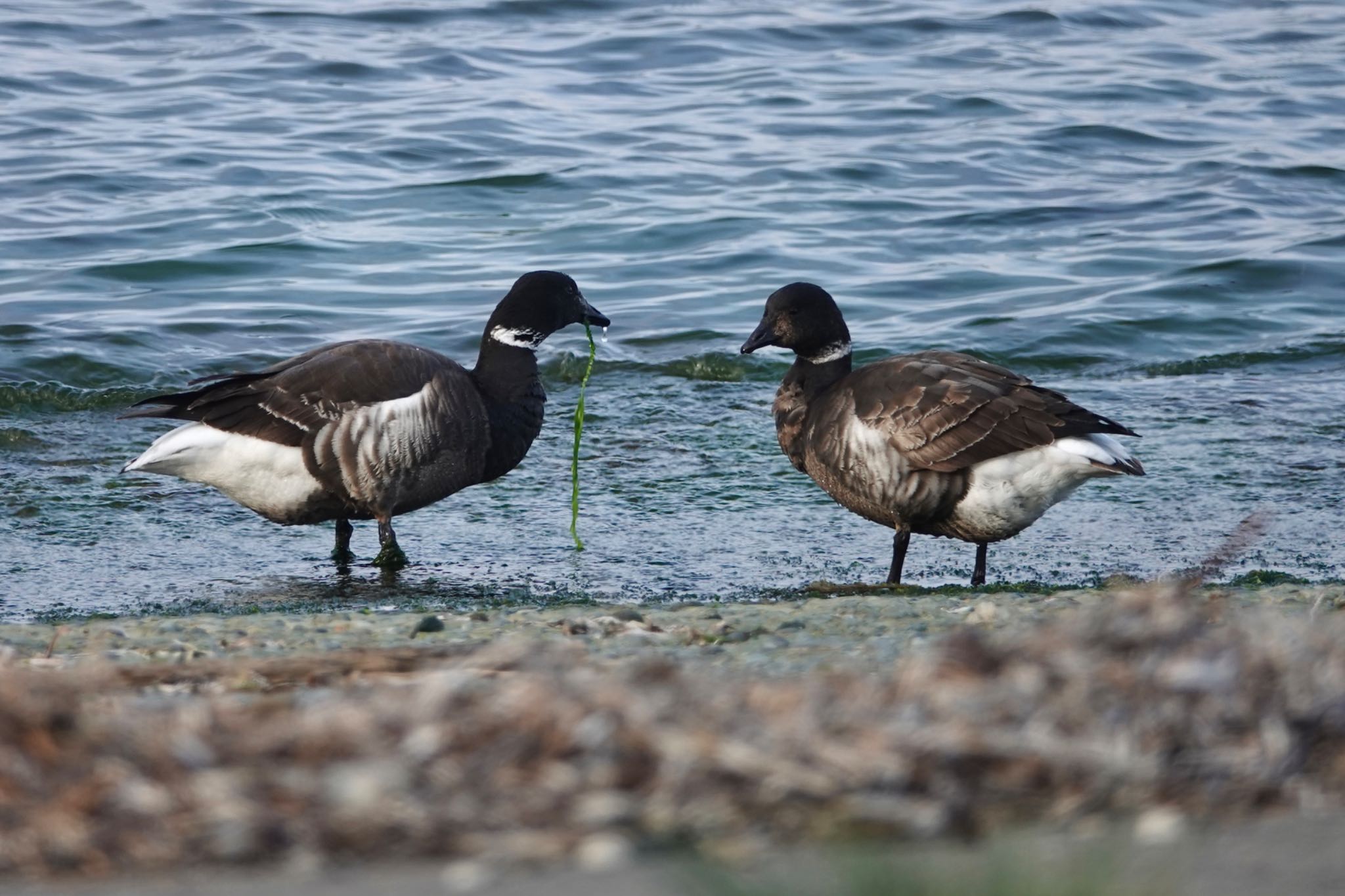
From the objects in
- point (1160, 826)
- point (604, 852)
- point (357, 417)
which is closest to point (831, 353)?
point (357, 417)

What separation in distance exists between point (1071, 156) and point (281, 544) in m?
11.3

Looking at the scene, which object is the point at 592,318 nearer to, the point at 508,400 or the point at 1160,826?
the point at 508,400

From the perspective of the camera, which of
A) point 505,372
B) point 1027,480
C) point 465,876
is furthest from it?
point 505,372

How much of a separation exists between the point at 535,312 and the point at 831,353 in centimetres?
166

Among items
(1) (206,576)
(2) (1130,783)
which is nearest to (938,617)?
(2) (1130,783)

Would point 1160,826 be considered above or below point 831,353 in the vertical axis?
above

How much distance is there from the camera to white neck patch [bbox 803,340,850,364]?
8.39 m

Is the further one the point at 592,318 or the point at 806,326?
the point at 592,318

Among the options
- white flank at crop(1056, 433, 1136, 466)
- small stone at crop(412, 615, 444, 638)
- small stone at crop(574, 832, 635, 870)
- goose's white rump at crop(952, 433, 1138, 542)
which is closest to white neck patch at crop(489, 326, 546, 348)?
goose's white rump at crop(952, 433, 1138, 542)

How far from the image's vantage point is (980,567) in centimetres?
772

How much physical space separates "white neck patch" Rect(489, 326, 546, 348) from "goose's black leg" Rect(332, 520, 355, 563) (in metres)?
1.30

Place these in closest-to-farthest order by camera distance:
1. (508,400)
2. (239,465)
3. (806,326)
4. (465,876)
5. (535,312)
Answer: (465,876) → (239,465) → (806,326) → (508,400) → (535,312)

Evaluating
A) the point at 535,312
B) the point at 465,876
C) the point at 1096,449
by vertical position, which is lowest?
the point at 1096,449

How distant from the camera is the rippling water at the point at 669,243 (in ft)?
27.9
